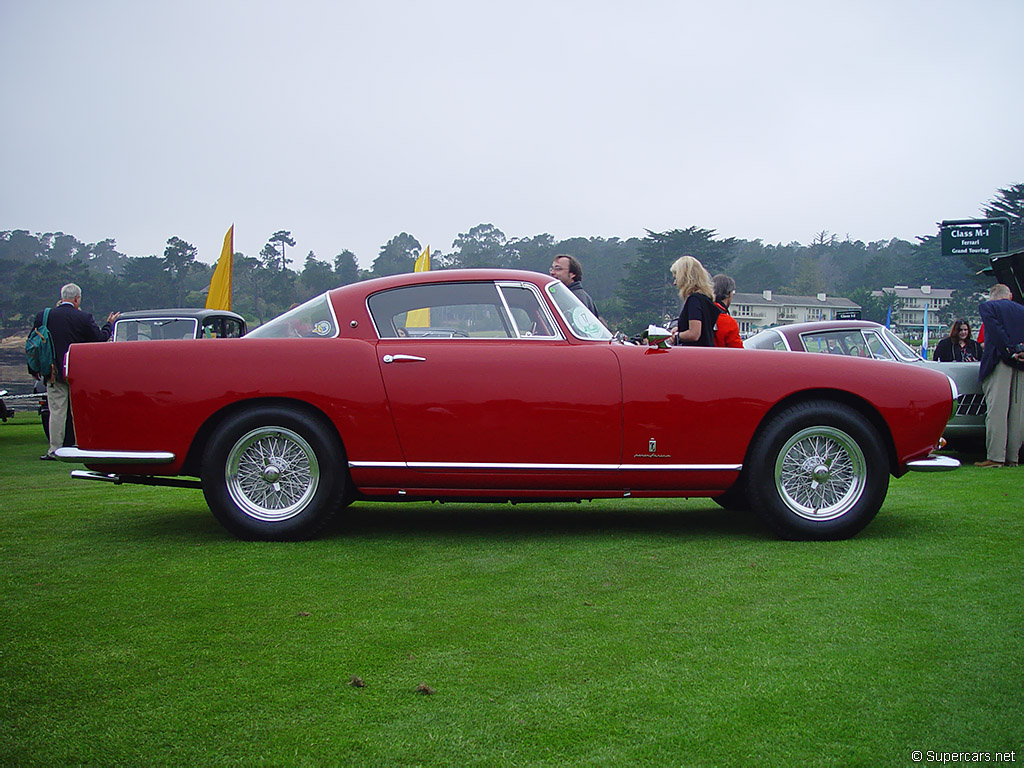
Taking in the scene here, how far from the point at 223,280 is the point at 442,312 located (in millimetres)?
11321

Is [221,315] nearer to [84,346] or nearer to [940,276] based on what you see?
[84,346]

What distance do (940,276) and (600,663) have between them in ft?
331

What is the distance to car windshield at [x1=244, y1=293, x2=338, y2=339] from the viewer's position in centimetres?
488

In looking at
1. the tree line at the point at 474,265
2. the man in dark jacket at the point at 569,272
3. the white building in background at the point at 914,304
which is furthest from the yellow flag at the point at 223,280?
the white building in background at the point at 914,304

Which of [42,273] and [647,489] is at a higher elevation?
[42,273]

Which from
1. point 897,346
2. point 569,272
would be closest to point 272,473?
point 569,272

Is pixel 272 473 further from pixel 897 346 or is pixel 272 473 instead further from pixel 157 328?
pixel 157 328

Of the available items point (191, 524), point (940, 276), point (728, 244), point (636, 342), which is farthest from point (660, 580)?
point (940, 276)

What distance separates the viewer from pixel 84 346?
471cm

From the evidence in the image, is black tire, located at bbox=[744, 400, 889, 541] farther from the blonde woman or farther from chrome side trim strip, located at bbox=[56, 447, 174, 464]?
chrome side trim strip, located at bbox=[56, 447, 174, 464]

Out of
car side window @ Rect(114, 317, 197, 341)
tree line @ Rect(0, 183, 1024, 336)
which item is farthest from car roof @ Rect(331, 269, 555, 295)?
tree line @ Rect(0, 183, 1024, 336)

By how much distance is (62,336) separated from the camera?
350 inches

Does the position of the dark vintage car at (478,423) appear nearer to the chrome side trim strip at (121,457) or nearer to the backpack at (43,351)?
the chrome side trim strip at (121,457)

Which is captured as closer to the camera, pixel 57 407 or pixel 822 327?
pixel 57 407
